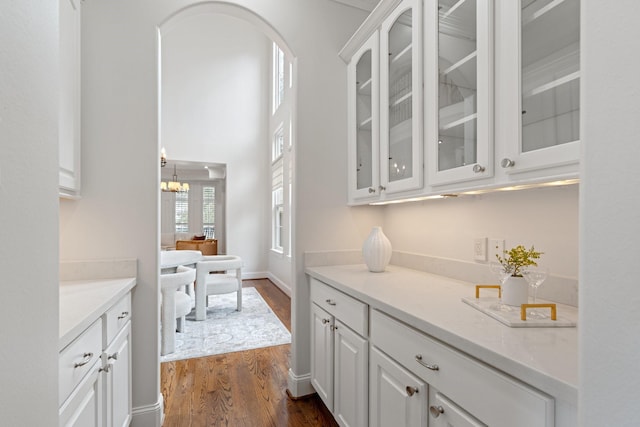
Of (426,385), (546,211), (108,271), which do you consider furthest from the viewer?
(108,271)

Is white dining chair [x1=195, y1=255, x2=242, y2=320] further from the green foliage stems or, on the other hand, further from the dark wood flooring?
the green foliage stems

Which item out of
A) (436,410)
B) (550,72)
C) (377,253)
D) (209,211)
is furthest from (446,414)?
(209,211)

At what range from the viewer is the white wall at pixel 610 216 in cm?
49

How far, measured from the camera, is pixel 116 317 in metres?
1.51

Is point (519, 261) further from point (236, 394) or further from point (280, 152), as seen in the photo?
point (280, 152)

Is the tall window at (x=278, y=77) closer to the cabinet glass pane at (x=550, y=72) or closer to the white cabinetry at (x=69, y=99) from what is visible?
the white cabinetry at (x=69, y=99)

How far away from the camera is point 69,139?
5.25 feet

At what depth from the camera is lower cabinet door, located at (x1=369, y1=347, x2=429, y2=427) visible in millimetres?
1096

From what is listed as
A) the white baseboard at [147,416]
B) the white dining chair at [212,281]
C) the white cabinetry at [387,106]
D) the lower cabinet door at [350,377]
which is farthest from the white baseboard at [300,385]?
the white dining chair at [212,281]

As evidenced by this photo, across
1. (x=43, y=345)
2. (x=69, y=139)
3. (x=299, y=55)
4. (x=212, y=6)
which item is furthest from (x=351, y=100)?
(x=43, y=345)

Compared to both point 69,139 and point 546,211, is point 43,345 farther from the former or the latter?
point 546,211

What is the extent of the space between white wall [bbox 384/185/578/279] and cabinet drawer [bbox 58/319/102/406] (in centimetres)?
174

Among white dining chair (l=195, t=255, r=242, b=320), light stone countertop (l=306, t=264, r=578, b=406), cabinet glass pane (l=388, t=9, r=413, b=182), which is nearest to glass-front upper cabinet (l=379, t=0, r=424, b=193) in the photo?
cabinet glass pane (l=388, t=9, r=413, b=182)

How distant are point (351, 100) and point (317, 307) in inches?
57.9
